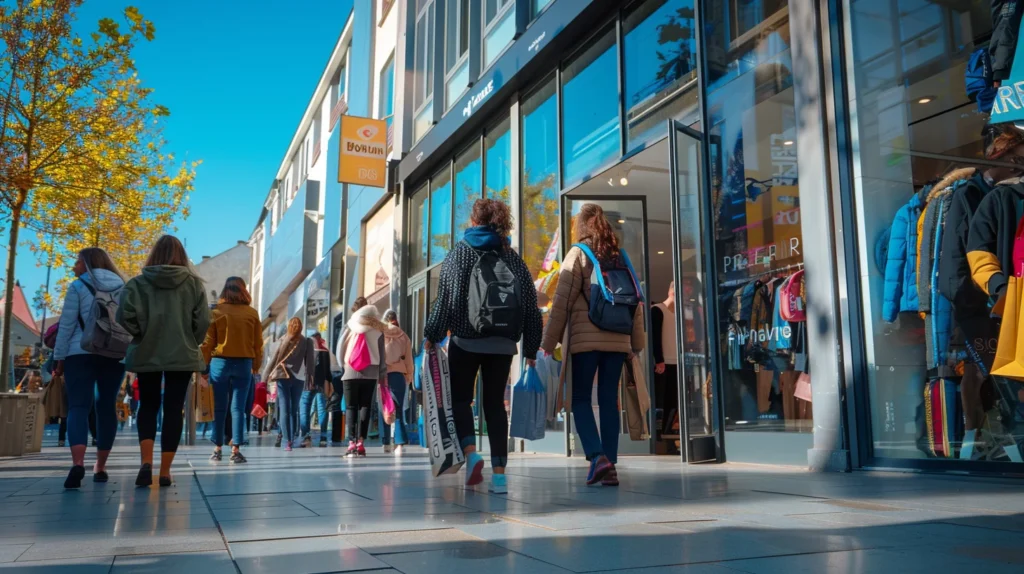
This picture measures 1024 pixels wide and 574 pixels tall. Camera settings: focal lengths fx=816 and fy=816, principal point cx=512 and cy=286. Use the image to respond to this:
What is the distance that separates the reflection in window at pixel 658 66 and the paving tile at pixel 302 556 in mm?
5999

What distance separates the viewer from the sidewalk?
2568 mm

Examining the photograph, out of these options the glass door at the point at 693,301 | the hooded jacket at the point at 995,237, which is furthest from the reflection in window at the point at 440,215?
the hooded jacket at the point at 995,237

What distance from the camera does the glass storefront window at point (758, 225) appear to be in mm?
6551

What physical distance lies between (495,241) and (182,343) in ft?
7.41

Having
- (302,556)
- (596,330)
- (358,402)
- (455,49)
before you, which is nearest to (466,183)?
(455,49)

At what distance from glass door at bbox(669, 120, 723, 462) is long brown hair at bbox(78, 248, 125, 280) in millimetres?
4611

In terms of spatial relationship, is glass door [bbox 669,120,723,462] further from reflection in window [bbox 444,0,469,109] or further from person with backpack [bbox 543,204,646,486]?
reflection in window [bbox 444,0,469,109]

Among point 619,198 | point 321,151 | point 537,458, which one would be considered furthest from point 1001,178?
point 321,151

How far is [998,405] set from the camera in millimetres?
5535

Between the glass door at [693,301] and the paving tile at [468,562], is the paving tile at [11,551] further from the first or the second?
the glass door at [693,301]

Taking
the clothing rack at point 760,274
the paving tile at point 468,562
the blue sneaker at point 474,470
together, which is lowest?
the paving tile at point 468,562

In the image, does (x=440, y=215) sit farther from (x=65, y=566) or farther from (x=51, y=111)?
(x=65, y=566)

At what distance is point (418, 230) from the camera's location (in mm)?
16219

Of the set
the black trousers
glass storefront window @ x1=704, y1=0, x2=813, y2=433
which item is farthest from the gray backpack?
glass storefront window @ x1=704, y1=0, x2=813, y2=433
